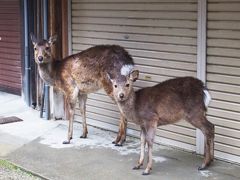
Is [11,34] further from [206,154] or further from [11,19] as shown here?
[206,154]

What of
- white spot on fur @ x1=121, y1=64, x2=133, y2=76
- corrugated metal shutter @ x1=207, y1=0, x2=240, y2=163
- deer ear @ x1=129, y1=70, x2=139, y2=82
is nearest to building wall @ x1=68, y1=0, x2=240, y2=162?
corrugated metal shutter @ x1=207, y1=0, x2=240, y2=163

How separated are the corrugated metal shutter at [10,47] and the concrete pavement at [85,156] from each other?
2229 millimetres

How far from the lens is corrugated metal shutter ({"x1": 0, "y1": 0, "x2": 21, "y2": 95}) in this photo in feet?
35.4

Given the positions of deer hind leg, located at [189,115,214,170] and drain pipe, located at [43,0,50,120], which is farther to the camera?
drain pipe, located at [43,0,50,120]

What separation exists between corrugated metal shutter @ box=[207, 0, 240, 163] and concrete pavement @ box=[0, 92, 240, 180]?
310 mm

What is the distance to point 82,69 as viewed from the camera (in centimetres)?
787

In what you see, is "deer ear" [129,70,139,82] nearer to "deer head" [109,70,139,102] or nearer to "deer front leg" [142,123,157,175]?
"deer head" [109,70,139,102]

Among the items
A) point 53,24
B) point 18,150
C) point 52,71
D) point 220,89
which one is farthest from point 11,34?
point 220,89

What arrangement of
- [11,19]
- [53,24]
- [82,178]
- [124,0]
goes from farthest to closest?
[11,19]
[53,24]
[124,0]
[82,178]

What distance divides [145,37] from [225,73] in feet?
4.87

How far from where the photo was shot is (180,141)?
7.27 metres

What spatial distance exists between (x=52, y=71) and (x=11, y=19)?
3.29m

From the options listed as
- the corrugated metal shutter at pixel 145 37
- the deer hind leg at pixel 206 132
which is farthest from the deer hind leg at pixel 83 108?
the deer hind leg at pixel 206 132

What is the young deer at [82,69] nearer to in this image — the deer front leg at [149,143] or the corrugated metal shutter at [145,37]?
the corrugated metal shutter at [145,37]
